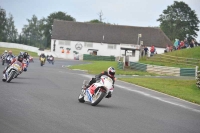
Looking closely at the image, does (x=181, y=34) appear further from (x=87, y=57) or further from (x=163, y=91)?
(x=163, y=91)

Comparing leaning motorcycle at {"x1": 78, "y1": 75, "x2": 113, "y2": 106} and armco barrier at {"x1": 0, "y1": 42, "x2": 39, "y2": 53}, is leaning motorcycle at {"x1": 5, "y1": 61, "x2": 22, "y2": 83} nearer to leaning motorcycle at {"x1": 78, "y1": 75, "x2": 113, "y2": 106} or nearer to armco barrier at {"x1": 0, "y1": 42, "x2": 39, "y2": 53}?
leaning motorcycle at {"x1": 78, "y1": 75, "x2": 113, "y2": 106}

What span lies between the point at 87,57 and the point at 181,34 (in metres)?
39.8

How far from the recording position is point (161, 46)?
317 ft

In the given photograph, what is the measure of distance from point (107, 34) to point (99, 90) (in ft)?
276

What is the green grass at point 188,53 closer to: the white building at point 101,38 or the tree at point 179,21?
the white building at point 101,38

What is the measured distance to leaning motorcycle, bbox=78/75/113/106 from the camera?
15.0 metres

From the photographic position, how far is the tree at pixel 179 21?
11519 centimetres

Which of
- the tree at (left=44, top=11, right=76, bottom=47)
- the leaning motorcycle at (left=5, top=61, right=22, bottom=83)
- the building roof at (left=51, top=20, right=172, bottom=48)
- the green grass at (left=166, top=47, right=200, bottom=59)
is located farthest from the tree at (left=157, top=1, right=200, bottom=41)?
the leaning motorcycle at (left=5, top=61, right=22, bottom=83)

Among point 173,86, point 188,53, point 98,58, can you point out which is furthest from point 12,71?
point 98,58

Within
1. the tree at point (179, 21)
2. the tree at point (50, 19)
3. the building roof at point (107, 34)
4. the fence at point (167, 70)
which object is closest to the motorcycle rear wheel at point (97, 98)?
the fence at point (167, 70)

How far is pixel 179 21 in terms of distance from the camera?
117m

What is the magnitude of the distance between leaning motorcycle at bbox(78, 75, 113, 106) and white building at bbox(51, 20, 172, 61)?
7964 cm

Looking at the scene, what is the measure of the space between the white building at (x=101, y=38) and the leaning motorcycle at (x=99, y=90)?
261 feet

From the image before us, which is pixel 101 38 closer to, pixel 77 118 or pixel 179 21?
pixel 179 21
